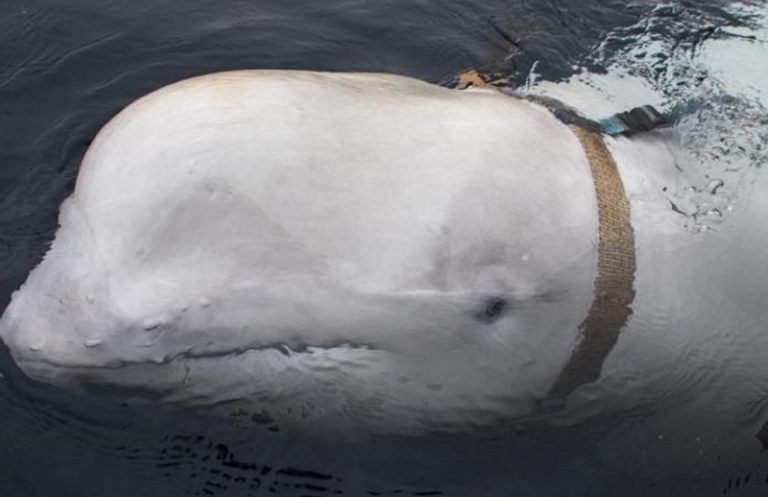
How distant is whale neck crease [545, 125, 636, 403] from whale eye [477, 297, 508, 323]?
32 cm

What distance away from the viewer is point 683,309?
341cm

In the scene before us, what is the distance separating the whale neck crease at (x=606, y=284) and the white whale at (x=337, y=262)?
0.12ft

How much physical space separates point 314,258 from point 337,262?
72 millimetres

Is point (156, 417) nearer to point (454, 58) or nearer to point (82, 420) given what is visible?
point (82, 420)

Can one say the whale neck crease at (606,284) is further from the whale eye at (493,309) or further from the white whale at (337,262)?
the whale eye at (493,309)

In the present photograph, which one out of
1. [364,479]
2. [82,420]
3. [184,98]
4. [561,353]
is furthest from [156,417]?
[561,353]

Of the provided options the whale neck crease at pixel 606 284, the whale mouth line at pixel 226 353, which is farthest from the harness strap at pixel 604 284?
the whale mouth line at pixel 226 353

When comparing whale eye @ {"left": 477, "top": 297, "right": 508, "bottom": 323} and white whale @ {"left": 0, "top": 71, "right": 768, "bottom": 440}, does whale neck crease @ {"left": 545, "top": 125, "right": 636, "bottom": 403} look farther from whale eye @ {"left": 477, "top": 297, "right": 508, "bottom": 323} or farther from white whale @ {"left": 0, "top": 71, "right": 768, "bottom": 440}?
whale eye @ {"left": 477, "top": 297, "right": 508, "bottom": 323}

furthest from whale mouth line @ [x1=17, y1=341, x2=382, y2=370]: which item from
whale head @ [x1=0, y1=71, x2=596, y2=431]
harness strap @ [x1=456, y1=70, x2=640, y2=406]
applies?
harness strap @ [x1=456, y1=70, x2=640, y2=406]

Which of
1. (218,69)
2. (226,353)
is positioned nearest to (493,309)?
(226,353)

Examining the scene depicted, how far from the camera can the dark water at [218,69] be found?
370 centimetres

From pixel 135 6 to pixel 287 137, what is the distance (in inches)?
183

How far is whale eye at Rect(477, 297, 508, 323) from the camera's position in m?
3.09

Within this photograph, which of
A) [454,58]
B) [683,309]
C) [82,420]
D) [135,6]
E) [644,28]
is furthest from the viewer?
[135,6]
